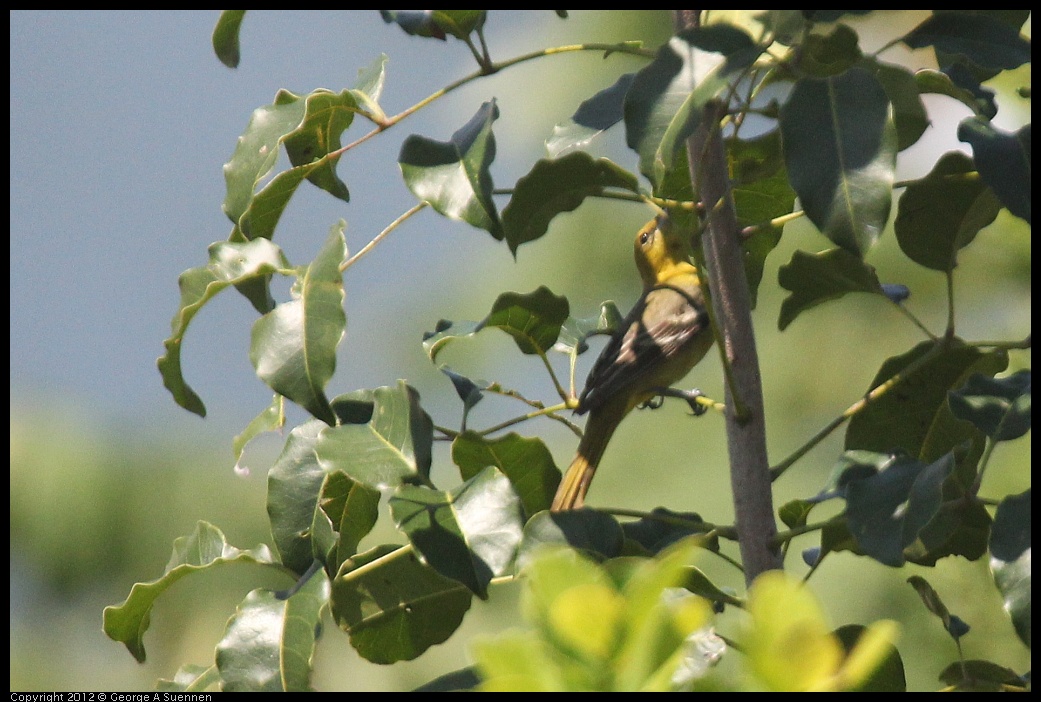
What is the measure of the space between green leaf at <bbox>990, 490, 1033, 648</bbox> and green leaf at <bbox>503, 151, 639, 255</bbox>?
51 cm

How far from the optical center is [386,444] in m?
1.08

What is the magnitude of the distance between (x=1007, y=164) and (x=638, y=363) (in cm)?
125

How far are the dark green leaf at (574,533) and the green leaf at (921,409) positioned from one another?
447 millimetres

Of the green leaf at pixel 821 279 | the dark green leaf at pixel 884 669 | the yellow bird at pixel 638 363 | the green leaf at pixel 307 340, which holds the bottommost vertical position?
the yellow bird at pixel 638 363

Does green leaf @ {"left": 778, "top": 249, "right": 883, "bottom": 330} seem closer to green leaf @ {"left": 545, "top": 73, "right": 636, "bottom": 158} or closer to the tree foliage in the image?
the tree foliage

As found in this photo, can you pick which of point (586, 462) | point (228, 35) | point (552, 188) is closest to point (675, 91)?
point (552, 188)

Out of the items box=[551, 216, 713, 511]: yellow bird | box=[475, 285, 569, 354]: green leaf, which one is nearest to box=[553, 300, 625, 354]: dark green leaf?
box=[551, 216, 713, 511]: yellow bird

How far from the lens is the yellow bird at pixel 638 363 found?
1826 mm

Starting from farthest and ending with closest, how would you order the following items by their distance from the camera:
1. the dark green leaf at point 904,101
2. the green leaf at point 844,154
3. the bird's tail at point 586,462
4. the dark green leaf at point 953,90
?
the bird's tail at point 586,462 < the dark green leaf at point 953,90 < the dark green leaf at point 904,101 < the green leaf at point 844,154

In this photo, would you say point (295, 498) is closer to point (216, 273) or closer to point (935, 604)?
point (216, 273)

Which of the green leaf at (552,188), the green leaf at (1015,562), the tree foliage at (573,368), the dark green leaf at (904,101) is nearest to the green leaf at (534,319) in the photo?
the tree foliage at (573,368)

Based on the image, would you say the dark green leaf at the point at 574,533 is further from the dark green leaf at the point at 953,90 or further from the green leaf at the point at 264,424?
the dark green leaf at the point at 953,90

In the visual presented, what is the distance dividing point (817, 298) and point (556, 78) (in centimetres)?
459

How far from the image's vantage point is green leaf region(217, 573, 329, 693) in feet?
3.43
